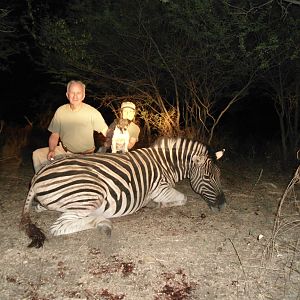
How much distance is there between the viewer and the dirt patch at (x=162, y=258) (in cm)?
326

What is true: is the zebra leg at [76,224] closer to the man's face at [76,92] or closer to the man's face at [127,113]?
the man's face at [76,92]

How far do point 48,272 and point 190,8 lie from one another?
494cm

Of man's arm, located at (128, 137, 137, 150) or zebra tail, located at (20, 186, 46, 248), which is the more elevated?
man's arm, located at (128, 137, 137, 150)

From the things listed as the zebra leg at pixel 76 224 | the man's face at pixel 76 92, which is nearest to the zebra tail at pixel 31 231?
the zebra leg at pixel 76 224

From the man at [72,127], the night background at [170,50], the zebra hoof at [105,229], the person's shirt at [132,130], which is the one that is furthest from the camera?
the night background at [170,50]

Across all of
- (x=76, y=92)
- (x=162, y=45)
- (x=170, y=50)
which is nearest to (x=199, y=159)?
(x=76, y=92)

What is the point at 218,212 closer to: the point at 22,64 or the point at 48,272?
the point at 48,272

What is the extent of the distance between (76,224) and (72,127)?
60.2 inches

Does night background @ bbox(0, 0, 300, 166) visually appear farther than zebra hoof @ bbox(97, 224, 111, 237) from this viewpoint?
Yes

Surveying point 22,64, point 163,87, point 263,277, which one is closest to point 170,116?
point 163,87

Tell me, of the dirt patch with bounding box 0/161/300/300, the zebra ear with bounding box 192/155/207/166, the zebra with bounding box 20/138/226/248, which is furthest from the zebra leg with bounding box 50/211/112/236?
the zebra ear with bounding box 192/155/207/166

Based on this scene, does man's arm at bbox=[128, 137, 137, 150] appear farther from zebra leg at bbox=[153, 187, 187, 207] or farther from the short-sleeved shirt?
zebra leg at bbox=[153, 187, 187, 207]

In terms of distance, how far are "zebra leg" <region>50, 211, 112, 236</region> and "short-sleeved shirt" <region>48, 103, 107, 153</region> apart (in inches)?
52.0

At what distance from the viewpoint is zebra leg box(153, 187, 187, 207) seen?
5191 millimetres
